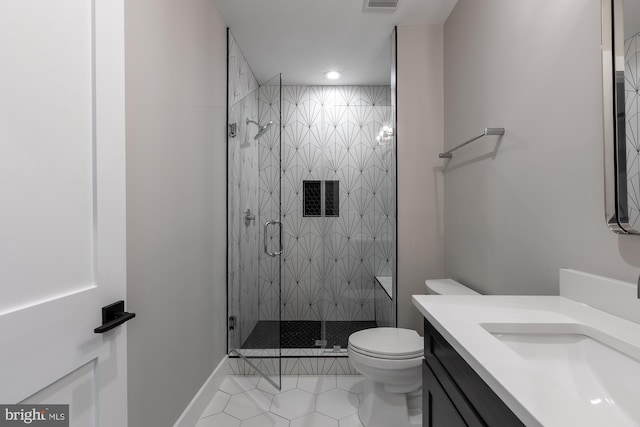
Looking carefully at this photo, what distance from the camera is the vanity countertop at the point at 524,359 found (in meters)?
0.48

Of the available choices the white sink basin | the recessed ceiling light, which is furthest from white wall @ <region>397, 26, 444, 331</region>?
the white sink basin

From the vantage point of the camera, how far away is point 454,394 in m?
0.85

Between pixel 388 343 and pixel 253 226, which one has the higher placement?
pixel 253 226

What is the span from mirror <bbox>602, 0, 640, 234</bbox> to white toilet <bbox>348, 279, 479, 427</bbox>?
960mm

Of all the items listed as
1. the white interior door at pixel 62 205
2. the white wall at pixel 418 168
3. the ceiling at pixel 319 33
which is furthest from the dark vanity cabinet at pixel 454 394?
the ceiling at pixel 319 33

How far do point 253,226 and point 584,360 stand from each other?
1851 mm

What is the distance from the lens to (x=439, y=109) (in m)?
2.27

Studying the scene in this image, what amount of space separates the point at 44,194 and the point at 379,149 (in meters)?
2.29

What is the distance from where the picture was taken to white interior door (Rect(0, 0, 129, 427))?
0.62 meters

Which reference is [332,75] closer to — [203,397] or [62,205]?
[62,205]

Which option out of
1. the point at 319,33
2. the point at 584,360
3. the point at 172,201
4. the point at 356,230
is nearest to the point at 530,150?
the point at 584,360

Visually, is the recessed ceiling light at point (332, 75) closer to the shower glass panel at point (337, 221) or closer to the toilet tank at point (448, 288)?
the shower glass panel at point (337, 221)

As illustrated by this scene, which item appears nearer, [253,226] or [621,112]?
[621,112]

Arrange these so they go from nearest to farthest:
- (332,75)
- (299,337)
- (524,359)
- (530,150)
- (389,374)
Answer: (524,359)
(530,150)
(389,374)
(299,337)
(332,75)
